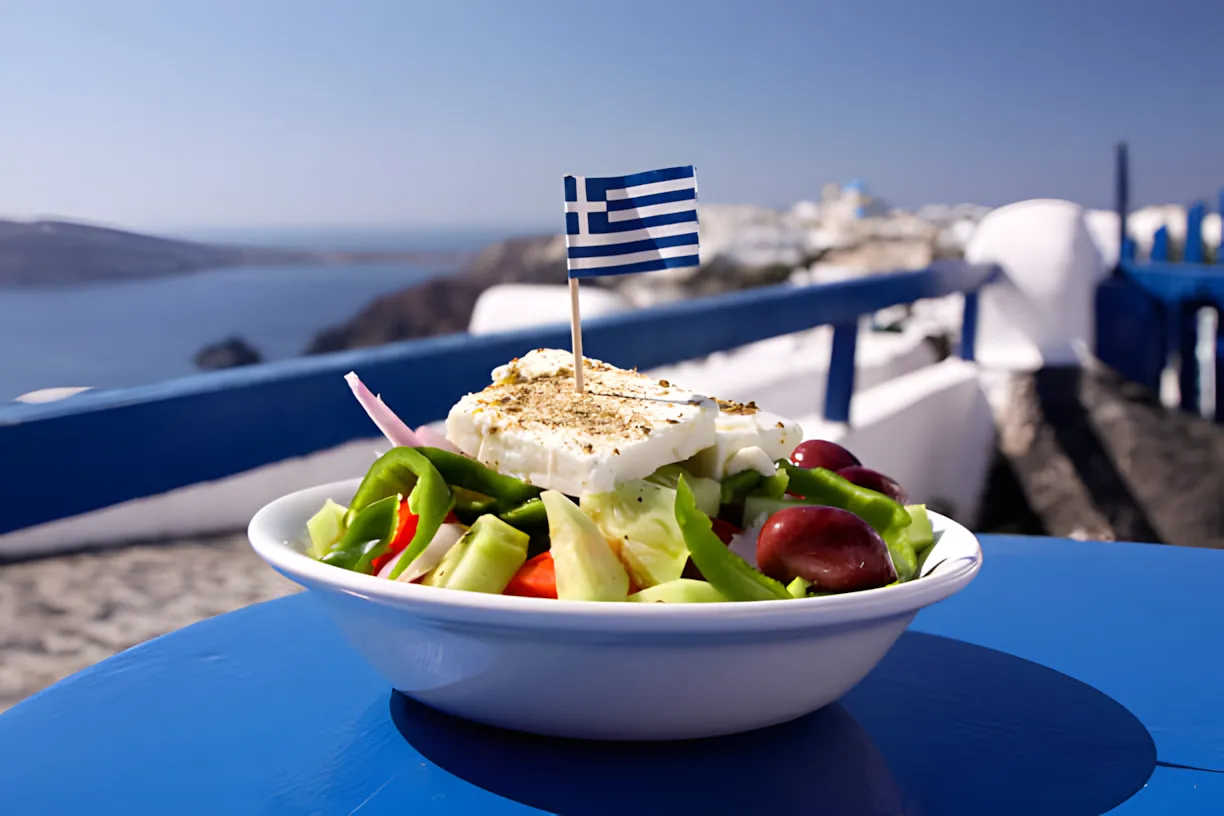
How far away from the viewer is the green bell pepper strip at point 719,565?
0.55 meters

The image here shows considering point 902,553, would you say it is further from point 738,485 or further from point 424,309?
point 424,309

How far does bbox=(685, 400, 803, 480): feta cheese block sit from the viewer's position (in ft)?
2.25

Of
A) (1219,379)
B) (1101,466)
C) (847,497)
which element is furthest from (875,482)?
(1219,379)

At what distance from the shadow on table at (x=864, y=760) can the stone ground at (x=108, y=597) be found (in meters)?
7.15

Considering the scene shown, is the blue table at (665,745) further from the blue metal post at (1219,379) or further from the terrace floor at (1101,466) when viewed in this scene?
the blue metal post at (1219,379)

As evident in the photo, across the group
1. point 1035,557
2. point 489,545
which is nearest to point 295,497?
point 489,545

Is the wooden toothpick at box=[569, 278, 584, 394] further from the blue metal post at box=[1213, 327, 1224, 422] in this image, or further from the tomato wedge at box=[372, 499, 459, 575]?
the blue metal post at box=[1213, 327, 1224, 422]

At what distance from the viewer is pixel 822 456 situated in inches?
32.4

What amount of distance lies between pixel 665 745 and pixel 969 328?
4.08m

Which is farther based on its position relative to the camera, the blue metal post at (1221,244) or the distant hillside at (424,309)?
the distant hillside at (424,309)

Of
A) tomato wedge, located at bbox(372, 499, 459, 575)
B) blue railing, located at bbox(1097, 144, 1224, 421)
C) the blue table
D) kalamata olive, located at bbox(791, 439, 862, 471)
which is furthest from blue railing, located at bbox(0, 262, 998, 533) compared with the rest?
blue railing, located at bbox(1097, 144, 1224, 421)

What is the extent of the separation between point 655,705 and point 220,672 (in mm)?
362

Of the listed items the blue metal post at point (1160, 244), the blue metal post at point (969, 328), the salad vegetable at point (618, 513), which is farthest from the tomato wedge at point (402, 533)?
the blue metal post at point (1160, 244)

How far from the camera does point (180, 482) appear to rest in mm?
1229
